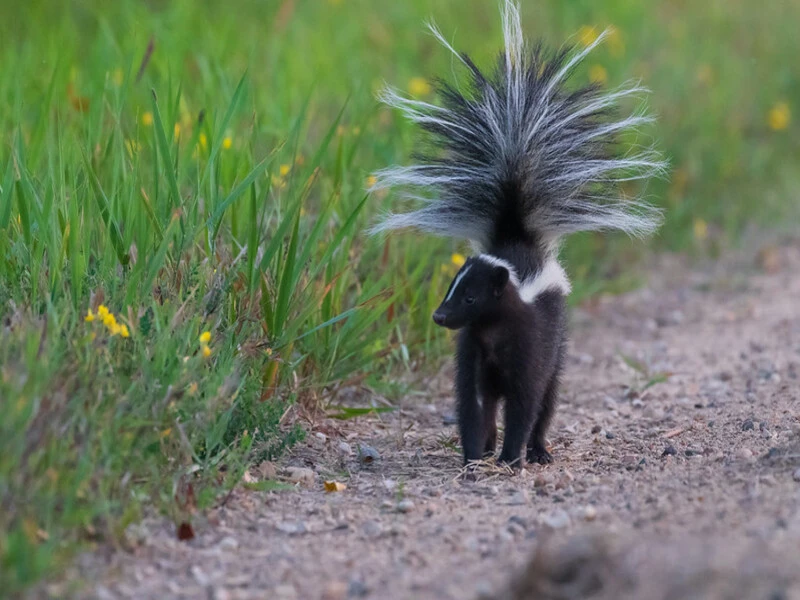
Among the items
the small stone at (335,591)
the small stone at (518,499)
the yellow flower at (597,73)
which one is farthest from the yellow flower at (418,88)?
the small stone at (335,591)

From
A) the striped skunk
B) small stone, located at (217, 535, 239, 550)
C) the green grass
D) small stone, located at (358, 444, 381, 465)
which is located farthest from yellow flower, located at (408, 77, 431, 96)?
small stone, located at (217, 535, 239, 550)

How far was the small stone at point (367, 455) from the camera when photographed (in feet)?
14.4

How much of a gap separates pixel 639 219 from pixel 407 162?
5.14ft

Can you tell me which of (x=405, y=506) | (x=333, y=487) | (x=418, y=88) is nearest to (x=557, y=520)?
(x=405, y=506)

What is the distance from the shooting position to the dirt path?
122 inches

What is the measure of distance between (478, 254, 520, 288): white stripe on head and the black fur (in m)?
0.02

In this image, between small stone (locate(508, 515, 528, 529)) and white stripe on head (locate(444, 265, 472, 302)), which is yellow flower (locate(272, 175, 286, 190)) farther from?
small stone (locate(508, 515, 528, 529))

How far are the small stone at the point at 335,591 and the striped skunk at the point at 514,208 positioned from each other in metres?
1.43

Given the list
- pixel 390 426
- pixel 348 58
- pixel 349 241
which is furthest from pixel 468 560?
pixel 348 58

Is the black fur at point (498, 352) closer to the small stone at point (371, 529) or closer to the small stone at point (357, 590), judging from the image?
the small stone at point (371, 529)

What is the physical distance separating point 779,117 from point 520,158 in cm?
480

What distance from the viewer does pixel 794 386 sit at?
17.3ft

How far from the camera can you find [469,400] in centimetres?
445

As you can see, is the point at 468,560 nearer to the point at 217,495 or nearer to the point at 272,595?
the point at 272,595
